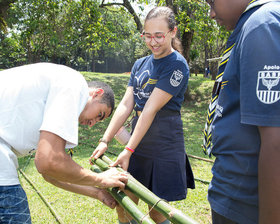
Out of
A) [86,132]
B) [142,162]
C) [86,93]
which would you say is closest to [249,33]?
[86,93]

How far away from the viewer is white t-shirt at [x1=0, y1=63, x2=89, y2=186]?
1.47 meters

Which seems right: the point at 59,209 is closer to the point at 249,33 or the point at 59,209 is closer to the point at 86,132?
the point at 249,33

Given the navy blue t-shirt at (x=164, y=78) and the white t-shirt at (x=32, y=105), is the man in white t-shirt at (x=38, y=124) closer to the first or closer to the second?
the white t-shirt at (x=32, y=105)

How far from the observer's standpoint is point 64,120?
143 centimetres

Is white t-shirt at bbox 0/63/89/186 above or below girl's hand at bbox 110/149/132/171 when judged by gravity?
above

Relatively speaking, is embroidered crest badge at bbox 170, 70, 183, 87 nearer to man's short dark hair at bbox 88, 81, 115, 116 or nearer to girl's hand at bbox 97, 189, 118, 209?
man's short dark hair at bbox 88, 81, 115, 116

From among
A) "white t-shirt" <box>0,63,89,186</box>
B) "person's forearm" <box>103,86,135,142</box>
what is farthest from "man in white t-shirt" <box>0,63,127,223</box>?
"person's forearm" <box>103,86,135,142</box>

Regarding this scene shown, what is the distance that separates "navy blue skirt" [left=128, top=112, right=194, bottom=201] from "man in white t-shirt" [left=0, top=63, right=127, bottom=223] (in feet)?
2.68

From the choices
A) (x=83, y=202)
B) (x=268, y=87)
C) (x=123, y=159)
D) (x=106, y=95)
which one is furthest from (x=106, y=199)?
(x=83, y=202)

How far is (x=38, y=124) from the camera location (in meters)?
1.55

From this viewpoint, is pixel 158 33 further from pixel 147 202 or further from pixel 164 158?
pixel 147 202

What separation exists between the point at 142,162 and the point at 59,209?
6.52 feet

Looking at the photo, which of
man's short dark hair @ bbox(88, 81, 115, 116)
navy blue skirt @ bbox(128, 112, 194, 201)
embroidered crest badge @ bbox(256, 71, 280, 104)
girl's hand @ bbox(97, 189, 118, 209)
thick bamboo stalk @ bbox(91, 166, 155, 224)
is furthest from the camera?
navy blue skirt @ bbox(128, 112, 194, 201)

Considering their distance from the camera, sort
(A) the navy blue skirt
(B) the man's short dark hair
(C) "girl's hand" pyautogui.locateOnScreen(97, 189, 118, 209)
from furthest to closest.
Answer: (A) the navy blue skirt → (C) "girl's hand" pyautogui.locateOnScreen(97, 189, 118, 209) → (B) the man's short dark hair
